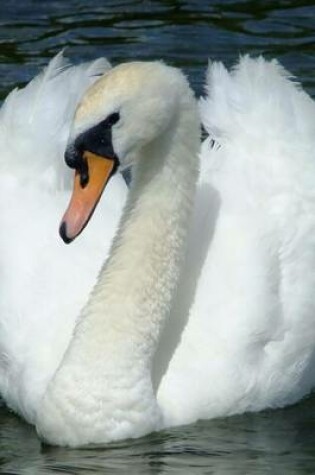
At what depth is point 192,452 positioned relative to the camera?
8883mm

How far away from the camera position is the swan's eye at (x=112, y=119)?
27.4 feet

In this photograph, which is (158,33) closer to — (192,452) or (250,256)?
(250,256)

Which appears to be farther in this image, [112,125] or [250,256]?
[250,256]

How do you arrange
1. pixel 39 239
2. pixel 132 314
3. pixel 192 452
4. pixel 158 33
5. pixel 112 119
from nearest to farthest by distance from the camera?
pixel 112 119
pixel 192 452
pixel 132 314
pixel 39 239
pixel 158 33

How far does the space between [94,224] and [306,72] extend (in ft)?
16.0

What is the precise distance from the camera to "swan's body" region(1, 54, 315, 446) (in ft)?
29.1

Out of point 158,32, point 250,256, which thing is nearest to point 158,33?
point 158,32

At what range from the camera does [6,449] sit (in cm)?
909

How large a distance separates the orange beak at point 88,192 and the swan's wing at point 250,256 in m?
1.24

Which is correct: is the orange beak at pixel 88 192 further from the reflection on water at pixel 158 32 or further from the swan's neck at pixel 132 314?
the reflection on water at pixel 158 32

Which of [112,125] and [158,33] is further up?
[112,125]

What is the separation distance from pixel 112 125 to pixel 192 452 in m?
1.66

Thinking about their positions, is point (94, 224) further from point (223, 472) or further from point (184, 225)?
point (223, 472)

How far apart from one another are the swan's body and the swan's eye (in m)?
0.03
